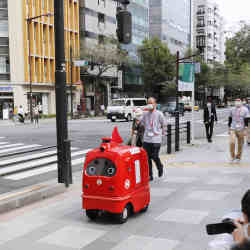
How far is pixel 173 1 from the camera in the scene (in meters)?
82.0

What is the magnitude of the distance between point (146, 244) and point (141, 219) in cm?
102

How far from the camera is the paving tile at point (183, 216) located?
18.0ft

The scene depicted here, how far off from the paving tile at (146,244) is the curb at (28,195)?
2.35m

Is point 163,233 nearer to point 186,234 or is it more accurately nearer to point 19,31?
point 186,234

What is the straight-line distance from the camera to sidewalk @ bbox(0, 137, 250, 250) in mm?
4694

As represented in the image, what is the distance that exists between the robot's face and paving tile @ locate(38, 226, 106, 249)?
0.78 metres

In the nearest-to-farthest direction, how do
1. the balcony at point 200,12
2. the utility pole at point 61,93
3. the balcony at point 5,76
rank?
Answer: the utility pole at point 61,93, the balcony at point 5,76, the balcony at point 200,12

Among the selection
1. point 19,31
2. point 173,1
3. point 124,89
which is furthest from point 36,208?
point 173,1

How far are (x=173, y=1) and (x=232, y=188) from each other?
80.1 metres

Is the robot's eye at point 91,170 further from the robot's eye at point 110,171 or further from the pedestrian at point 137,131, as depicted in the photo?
the pedestrian at point 137,131

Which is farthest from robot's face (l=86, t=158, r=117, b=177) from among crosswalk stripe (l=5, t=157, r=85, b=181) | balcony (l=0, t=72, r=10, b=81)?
balcony (l=0, t=72, r=10, b=81)

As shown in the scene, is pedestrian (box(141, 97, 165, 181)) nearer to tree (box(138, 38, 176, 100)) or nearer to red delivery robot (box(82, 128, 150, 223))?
red delivery robot (box(82, 128, 150, 223))

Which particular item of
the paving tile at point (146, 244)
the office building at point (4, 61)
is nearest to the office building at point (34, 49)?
the office building at point (4, 61)

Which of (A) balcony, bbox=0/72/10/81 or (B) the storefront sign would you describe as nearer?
(B) the storefront sign
